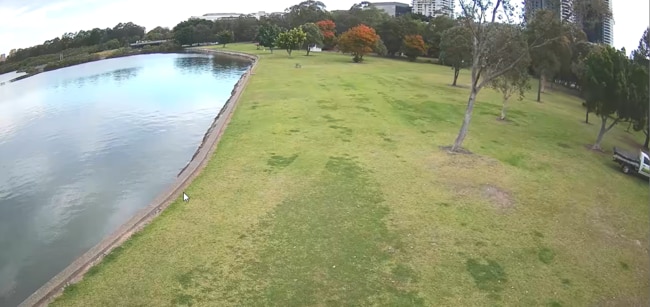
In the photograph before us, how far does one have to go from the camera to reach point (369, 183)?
45.3 ft

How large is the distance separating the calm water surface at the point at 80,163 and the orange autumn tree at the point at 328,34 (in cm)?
3836

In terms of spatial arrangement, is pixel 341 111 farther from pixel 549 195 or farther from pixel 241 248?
pixel 241 248

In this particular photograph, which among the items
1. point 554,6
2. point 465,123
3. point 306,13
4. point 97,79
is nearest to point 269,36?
point 97,79

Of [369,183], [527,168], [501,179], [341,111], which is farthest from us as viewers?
[341,111]

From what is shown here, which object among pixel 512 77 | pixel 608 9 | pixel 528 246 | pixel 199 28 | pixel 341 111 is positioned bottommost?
pixel 528 246

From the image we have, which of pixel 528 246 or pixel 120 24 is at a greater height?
pixel 120 24

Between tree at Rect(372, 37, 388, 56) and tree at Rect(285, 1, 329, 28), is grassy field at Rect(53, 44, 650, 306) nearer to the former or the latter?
tree at Rect(372, 37, 388, 56)

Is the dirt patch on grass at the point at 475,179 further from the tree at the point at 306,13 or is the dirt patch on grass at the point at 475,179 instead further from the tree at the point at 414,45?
the tree at the point at 306,13

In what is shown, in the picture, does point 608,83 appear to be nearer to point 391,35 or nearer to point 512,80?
point 512,80

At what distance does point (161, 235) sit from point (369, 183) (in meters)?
6.03

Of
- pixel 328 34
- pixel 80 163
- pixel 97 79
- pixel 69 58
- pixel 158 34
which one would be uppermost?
pixel 158 34

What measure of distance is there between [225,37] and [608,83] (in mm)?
89208

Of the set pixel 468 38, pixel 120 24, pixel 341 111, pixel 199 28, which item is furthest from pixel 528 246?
pixel 120 24

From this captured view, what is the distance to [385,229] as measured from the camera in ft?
35.6
